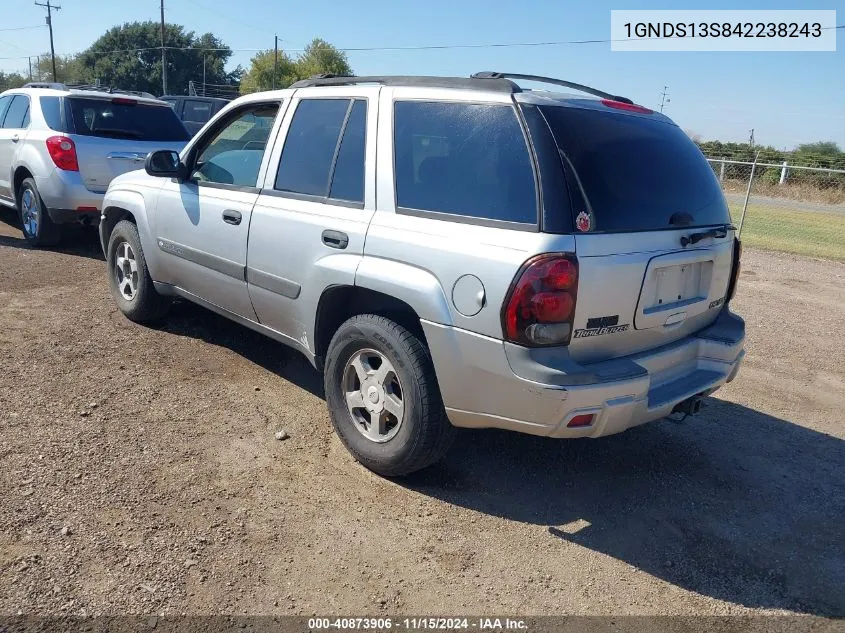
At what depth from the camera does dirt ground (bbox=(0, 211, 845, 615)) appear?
9.30 feet

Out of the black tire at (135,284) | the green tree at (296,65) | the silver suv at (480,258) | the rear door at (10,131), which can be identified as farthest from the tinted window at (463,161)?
the green tree at (296,65)

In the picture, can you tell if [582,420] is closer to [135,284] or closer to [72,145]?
[135,284]

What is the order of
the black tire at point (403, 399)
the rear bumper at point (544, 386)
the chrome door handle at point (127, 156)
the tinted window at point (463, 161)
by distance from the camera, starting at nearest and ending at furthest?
the rear bumper at point (544, 386) → the tinted window at point (463, 161) → the black tire at point (403, 399) → the chrome door handle at point (127, 156)

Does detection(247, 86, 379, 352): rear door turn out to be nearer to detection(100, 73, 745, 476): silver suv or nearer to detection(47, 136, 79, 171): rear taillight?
detection(100, 73, 745, 476): silver suv

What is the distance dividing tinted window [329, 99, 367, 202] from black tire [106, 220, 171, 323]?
7.33 ft

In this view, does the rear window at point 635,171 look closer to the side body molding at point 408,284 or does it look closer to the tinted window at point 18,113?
the side body molding at point 408,284

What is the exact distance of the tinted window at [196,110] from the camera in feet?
57.9

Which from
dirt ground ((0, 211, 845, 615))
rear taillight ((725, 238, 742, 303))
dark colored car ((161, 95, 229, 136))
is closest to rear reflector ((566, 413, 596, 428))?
dirt ground ((0, 211, 845, 615))

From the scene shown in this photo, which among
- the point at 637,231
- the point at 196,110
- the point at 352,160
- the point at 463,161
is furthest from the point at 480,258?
the point at 196,110

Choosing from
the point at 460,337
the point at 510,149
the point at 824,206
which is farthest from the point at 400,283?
the point at 824,206

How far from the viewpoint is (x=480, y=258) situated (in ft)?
9.91

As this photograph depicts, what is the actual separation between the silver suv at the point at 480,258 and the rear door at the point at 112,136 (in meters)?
3.96

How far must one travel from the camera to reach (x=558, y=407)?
2938 millimetres

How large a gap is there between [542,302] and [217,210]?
8.20 feet
